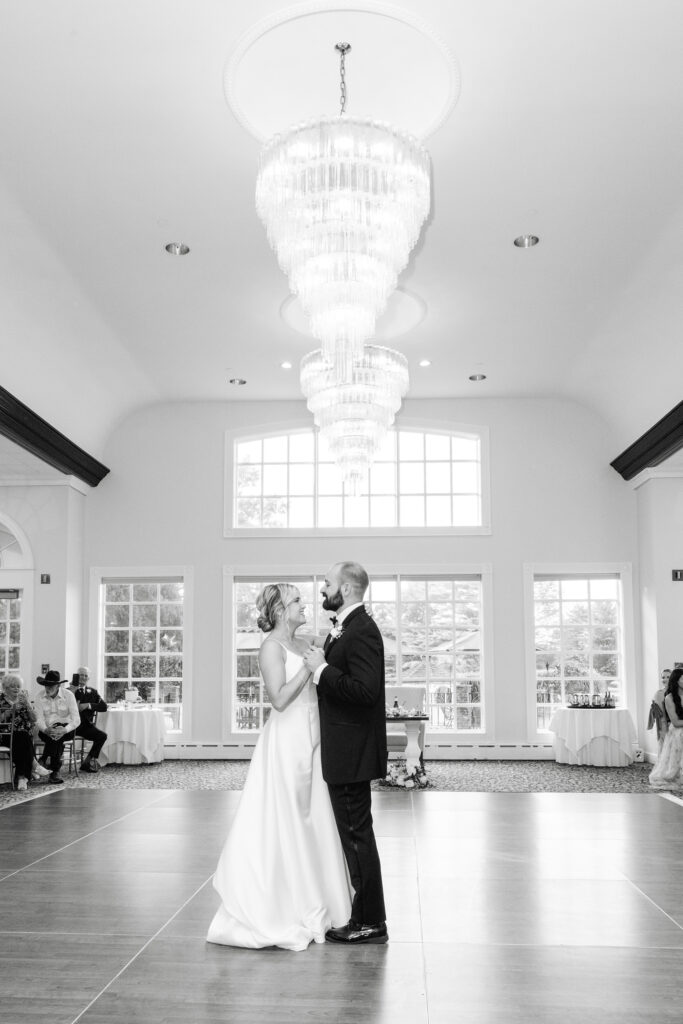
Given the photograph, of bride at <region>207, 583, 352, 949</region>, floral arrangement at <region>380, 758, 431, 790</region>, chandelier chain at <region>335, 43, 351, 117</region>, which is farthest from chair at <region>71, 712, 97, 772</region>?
chandelier chain at <region>335, 43, 351, 117</region>

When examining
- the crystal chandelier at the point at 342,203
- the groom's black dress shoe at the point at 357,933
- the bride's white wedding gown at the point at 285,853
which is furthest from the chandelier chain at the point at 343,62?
the groom's black dress shoe at the point at 357,933

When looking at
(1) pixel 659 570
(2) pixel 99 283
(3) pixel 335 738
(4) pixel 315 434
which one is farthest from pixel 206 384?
(3) pixel 335 738

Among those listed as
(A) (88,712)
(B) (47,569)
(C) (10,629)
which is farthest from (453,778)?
(C) (10,629)

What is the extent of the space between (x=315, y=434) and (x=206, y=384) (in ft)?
6.24

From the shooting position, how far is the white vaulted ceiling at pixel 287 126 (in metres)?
5.35

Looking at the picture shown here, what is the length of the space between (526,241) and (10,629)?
858cm

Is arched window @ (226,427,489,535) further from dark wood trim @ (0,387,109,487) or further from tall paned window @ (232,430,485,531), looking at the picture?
dark wood trim @ (0,387,109,487)

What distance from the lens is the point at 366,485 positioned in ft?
44.4

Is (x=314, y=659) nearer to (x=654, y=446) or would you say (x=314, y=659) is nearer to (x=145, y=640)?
(x=654, y=446)

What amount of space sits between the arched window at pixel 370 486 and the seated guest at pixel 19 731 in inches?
163

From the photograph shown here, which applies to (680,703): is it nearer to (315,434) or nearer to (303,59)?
(315,434)

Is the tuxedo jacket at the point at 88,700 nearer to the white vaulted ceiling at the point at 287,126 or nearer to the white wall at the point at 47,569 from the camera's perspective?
the white wall at the point at 47,569

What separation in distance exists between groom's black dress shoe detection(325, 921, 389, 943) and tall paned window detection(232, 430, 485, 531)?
30.4 ft

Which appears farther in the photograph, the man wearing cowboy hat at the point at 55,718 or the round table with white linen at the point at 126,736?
the round table with white linen at the point at 126,736
